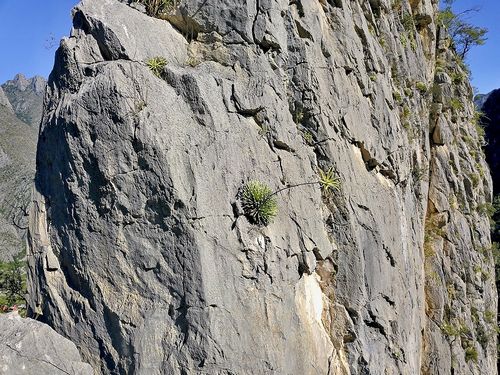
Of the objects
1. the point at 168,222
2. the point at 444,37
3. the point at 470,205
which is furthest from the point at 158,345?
the point at 444,37

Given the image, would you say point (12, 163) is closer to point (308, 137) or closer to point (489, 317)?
point (489, 317)

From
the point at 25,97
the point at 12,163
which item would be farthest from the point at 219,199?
the point at 25,97

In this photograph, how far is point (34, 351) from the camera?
641 centimetres

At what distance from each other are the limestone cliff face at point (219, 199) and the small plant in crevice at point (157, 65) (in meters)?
0.16

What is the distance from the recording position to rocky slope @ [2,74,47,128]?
15523cm

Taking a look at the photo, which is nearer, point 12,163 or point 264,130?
point 264,130

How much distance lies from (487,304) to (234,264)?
16.2 metres

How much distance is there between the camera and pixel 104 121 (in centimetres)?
709

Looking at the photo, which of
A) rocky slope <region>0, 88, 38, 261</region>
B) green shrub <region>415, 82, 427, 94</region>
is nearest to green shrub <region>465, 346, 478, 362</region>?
green shrub <region>415, 82, 427, 94</region>

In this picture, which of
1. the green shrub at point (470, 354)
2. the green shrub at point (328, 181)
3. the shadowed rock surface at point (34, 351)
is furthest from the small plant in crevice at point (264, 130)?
the green shrub at point (470, 354)

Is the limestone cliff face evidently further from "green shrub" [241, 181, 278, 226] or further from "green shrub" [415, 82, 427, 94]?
"green shrub" [415, 82, 427, 94]

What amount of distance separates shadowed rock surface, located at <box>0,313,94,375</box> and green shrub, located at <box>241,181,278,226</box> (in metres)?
3.63

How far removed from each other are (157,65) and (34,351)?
5.20m

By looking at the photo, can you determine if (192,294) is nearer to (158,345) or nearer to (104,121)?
(158,345)
